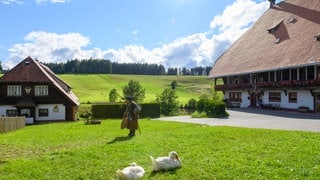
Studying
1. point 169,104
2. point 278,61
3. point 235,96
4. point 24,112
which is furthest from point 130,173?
point 169,104

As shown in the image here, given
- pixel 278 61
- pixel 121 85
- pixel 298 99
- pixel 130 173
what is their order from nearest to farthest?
pixel 130 173 < pixel 298 99 < pixel 278 61 < pixel 121 85

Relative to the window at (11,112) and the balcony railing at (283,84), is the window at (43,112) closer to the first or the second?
the window at (11,112)


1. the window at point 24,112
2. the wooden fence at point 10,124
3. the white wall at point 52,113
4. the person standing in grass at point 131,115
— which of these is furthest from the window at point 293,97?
the window at point 24,112

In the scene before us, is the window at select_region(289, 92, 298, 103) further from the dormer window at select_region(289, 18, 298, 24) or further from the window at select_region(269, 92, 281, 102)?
the dormer window at select_region(289, 18, 298, 24)

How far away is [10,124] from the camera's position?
3478 centimetres

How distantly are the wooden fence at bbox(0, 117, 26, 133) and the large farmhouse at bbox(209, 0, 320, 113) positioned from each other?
2713cm

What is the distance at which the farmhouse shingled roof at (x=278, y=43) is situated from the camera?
42.1 meters

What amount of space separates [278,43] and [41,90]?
31.1 m

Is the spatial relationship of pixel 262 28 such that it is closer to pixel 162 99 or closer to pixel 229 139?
pixel 162 99

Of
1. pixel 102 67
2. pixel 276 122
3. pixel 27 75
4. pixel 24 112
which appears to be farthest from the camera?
pixel 102 67

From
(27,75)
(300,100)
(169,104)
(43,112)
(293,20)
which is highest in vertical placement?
(293,20)

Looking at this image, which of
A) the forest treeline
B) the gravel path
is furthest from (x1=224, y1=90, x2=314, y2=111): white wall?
the forest treeline

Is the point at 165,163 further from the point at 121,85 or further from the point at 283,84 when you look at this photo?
the point at 121,85

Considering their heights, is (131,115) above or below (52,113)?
above
